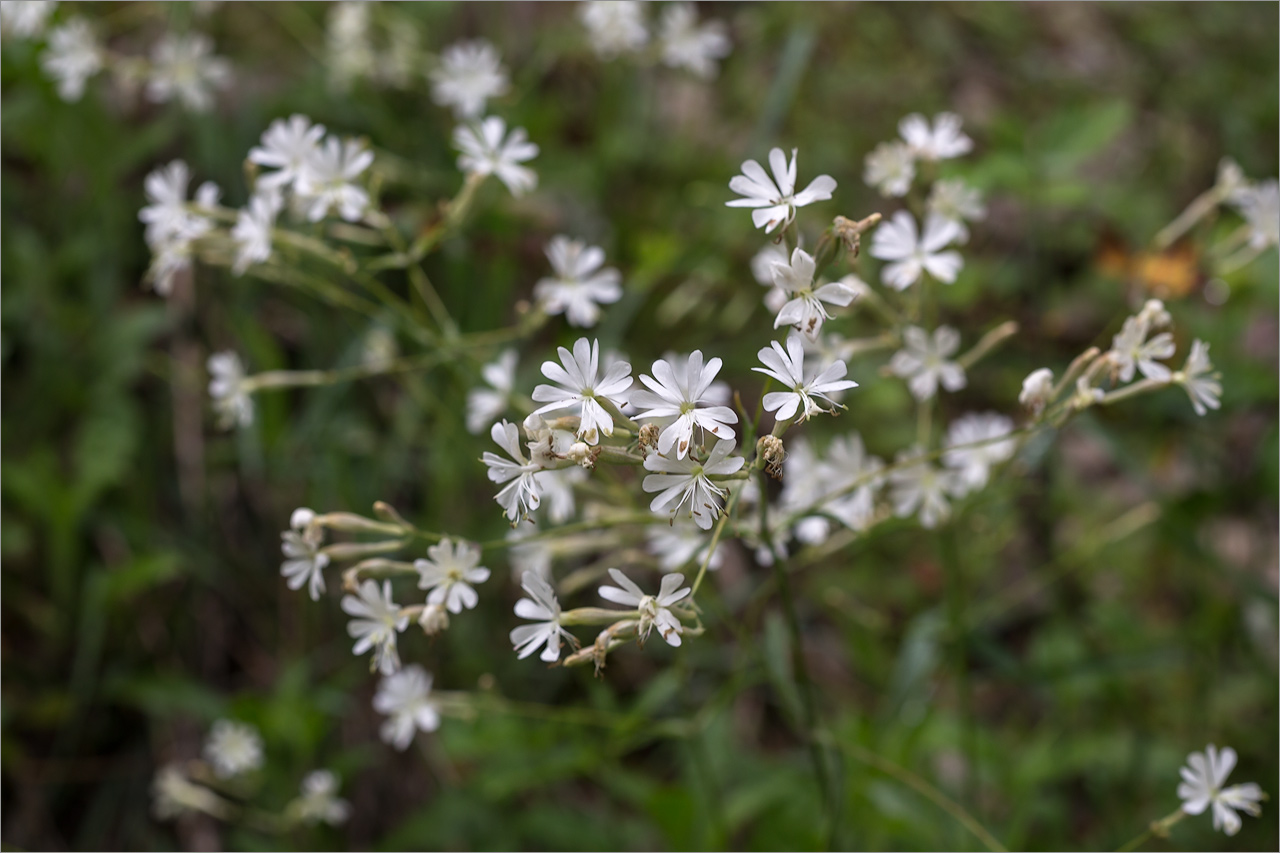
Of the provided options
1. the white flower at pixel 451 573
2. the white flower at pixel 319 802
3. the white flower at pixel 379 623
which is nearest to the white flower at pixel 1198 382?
the white flower at pixel 451 573

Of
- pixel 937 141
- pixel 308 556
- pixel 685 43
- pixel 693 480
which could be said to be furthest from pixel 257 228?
pixel 685 43

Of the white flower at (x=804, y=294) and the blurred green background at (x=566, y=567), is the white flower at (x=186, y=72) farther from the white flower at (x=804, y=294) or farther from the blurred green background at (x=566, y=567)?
the white flower at (x=804, y=294)

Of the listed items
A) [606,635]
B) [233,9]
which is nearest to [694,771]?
[606,635]

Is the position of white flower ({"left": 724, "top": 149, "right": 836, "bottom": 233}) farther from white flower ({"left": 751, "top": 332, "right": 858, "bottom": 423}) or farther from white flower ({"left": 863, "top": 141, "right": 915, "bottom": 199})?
white flower ({"left": 863, "top": 141, "right": 915, "bottom": 199})

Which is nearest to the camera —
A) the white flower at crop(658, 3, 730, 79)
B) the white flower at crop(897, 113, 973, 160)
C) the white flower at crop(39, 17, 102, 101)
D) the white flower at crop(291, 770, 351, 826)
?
the white flower at crop(897, 113, 973, 160)

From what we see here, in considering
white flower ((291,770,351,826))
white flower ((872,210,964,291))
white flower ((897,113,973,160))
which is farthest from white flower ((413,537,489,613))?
white flower ((291,770,351,826))
